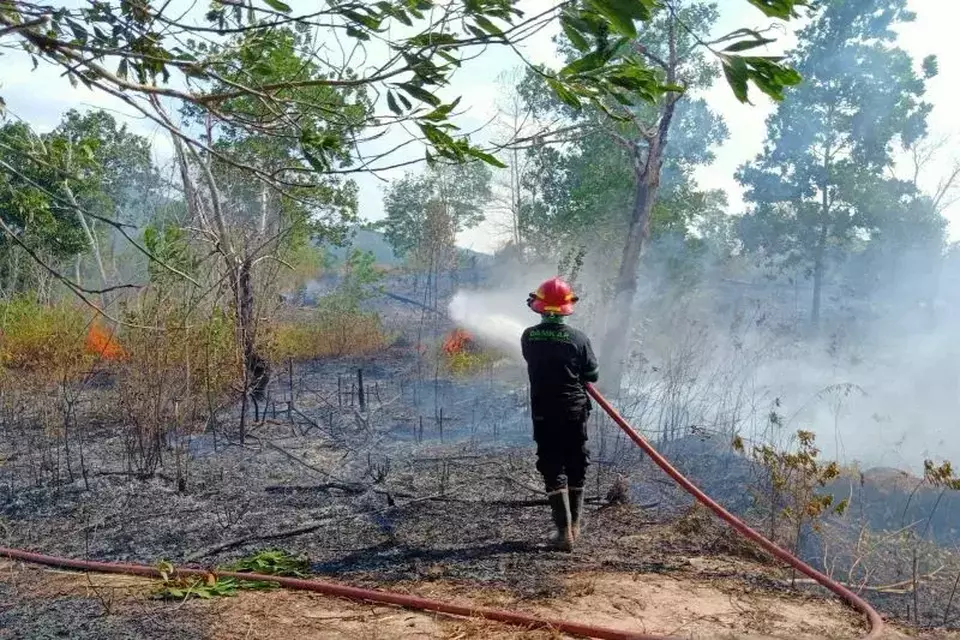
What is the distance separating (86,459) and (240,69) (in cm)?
611

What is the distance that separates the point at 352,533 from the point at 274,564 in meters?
0.77

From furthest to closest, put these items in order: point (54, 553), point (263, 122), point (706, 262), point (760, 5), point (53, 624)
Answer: point (706, 262), point (54, 553), point (53, 624), point (263, 122), point (760, 5)

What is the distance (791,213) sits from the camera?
23391 millimetres

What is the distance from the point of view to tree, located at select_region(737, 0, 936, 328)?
2034 cm

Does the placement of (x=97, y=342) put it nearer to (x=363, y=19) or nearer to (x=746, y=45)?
(x=363, y=19)

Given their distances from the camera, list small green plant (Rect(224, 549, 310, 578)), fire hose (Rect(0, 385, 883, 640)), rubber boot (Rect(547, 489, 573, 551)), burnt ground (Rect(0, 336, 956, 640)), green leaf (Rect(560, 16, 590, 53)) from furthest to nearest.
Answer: rubber boot (Rect(547, 489, 573, 551)) < small green plant (Rect(224, 549, 310, 578)) < burnt ground (Rect(0, 336, 956, 640)) < fire hose (Rect(0, 385, 883, 640)) < green leaf (Rect(560, 16, 590, 53))

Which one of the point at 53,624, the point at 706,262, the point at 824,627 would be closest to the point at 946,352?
the point at 706,262

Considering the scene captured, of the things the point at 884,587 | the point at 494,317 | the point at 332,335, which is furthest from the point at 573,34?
the point at 494,317

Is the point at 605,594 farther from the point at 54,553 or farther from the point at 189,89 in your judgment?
the point at 54,553

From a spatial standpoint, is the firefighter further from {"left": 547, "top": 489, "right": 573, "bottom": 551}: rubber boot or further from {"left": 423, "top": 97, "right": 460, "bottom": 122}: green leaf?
{"left": 423, "top": 97, "right": 460, "bottom": 122}: green leaf

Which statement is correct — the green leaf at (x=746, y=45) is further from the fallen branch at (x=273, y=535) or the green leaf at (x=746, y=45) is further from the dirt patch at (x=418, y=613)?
the fallen branch at (x=273, y=535)

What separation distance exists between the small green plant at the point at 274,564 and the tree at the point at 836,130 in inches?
752

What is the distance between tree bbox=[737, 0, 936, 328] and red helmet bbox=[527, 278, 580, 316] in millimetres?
17199

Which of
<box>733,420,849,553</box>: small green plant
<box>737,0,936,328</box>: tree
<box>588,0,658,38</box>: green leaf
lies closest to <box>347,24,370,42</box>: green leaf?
<box>588,0,658,38</box>: green leaf
